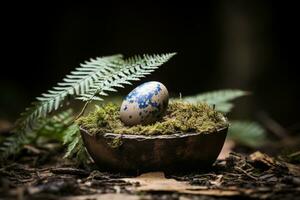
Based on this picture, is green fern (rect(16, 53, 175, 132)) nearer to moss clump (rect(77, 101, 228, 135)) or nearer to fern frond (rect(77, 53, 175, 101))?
fern frond (rect(77, 53, 175, 101))

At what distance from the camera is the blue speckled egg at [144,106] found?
3246 mm

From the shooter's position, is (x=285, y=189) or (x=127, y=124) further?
(x=127, y=124)

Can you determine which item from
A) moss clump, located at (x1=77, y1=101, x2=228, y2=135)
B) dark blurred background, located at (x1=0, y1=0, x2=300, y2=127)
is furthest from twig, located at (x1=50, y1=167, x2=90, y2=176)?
dark blurred background, located at (x1=0, y1=0, x2=300, y2=127)

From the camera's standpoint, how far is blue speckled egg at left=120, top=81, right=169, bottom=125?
3.25 meters

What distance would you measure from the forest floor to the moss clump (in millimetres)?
287

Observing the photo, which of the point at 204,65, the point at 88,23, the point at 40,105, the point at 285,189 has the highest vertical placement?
the point at 88,23

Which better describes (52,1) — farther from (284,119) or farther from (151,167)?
(151,167)

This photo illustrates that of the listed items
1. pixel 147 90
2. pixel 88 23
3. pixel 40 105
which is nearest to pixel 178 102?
pixel 147 90

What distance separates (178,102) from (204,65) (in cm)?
583

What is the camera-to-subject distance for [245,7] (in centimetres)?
810

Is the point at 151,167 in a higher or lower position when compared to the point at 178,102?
lower

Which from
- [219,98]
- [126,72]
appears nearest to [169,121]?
[126,72]

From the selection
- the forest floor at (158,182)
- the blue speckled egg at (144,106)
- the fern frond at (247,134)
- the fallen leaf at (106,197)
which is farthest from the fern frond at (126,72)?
the fern frond at (247,134)

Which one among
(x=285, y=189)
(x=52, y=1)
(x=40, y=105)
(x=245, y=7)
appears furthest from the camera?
(x=52, y=1)
